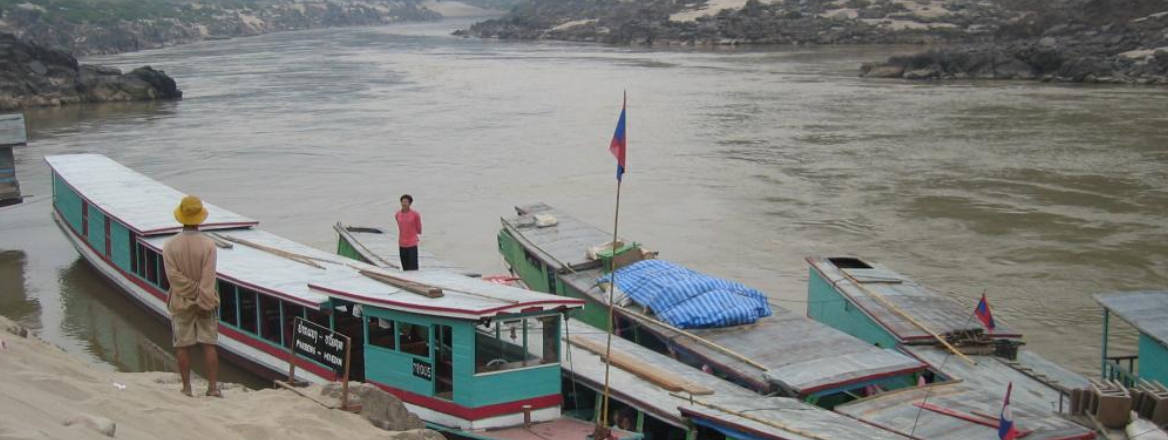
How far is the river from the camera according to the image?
18703 millimetres

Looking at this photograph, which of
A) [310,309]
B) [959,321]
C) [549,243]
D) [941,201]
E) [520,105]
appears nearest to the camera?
[310,309]

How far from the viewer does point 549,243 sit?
53.2 ft

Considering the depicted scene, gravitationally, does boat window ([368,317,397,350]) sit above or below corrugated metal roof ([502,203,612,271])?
above

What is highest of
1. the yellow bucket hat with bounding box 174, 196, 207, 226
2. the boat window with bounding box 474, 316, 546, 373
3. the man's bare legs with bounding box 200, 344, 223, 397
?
the yellow bucket hat with bounding box 174, 196, 207, 226

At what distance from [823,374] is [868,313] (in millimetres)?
2915

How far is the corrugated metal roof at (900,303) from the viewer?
12195 mm

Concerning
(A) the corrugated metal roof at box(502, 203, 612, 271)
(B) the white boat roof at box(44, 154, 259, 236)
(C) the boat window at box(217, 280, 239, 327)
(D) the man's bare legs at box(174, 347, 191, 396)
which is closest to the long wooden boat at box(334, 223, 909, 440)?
(D) the man's bare legs at box(174, 347, 191, 396)

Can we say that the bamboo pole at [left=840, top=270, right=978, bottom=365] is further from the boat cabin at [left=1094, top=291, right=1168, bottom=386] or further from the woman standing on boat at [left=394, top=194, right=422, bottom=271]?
the woman standing on boat at [left=394, top=194, right=422, bottom=271]

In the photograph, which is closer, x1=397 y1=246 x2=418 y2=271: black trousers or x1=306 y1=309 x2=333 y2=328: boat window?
x1=306 y1=309 x2=333 y2=328: boat window

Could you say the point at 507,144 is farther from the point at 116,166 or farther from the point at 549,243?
the point at 549,243

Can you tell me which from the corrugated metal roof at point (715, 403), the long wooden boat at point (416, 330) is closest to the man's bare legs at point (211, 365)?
the long wooden boat at point (416, 330)

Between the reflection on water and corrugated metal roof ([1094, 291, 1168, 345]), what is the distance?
546 inches

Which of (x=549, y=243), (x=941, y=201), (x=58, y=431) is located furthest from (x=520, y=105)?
(x=58, y=431)

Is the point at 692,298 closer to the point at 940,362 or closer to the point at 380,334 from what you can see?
the point at 940,362
